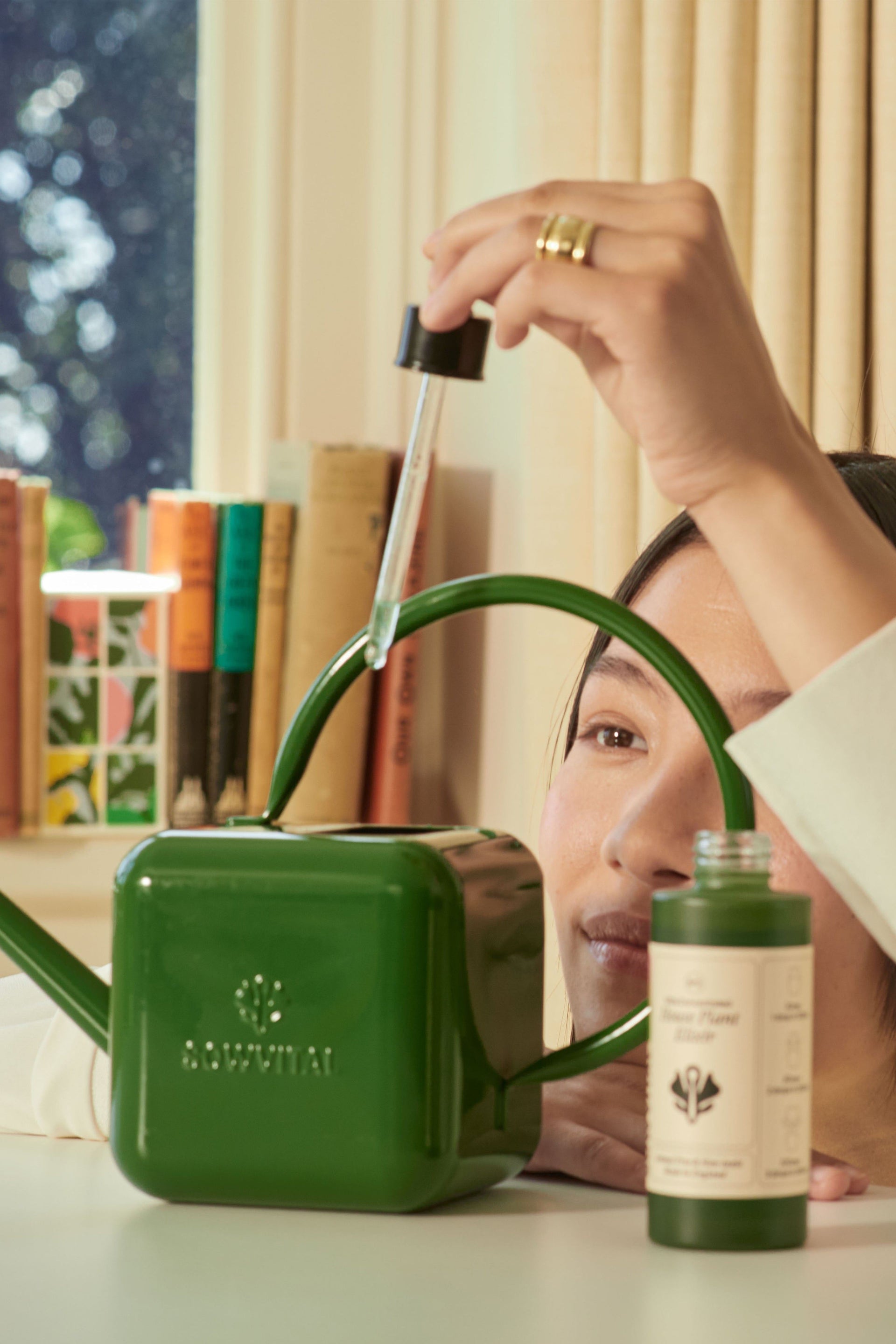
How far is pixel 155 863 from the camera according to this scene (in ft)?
1.85

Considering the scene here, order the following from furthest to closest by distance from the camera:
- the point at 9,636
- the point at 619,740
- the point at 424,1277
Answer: the point at 9,636 < the point at 619,740 < the point at 424,1277

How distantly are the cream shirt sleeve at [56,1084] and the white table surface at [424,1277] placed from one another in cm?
11

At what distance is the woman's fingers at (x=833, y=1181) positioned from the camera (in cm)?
61

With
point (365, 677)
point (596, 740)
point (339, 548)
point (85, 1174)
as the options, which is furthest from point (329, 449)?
point (85, 1174)

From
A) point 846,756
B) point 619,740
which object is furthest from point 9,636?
point 846,756

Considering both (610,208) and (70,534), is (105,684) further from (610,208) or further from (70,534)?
(610,208)

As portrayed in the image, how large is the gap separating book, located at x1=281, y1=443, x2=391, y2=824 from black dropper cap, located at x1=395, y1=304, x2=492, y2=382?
39.9 inches

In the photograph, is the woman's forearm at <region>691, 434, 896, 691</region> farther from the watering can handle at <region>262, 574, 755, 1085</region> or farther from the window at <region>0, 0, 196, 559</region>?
the window at <region>0, 0, 196, 559</region>

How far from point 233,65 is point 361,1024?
1.64 m

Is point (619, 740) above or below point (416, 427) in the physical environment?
below

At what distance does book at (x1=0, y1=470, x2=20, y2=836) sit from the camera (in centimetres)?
160

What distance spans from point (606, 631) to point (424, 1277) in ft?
0.80

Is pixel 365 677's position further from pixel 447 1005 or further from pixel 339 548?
pixel 447 1005

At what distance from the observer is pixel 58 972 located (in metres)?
0.62
